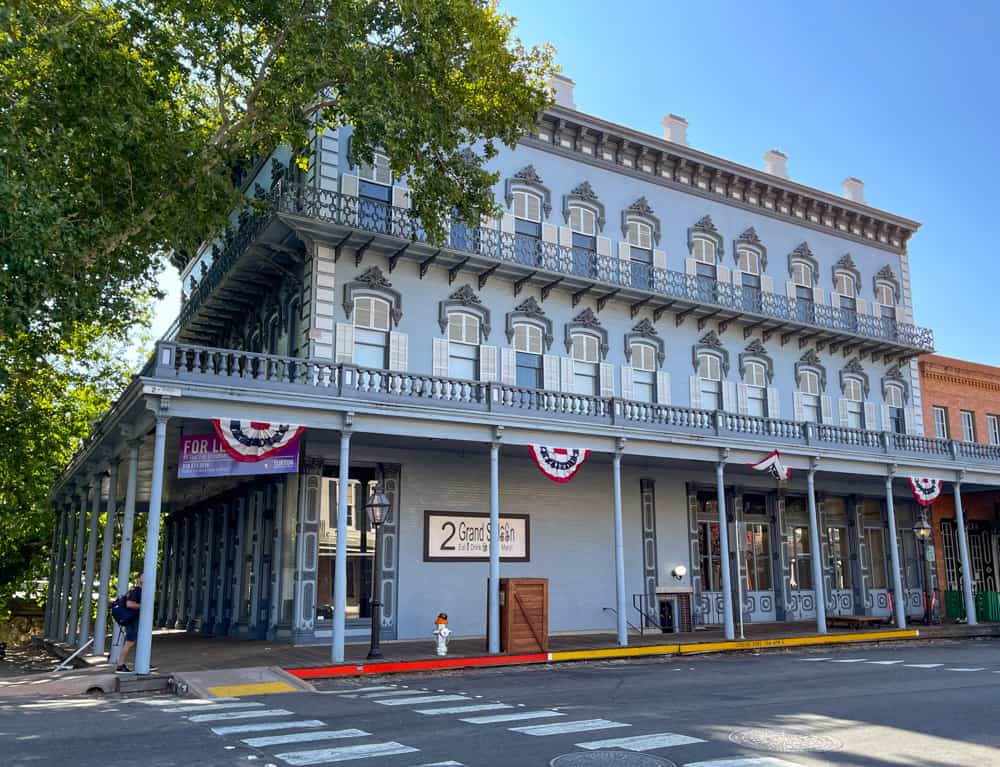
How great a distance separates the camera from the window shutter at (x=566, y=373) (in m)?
24.1

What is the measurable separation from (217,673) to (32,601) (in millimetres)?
33731

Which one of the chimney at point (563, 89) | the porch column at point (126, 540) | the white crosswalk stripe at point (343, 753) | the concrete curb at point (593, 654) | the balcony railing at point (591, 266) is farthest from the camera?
the chimney at point (563, 89)

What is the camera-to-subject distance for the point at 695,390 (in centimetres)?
2680

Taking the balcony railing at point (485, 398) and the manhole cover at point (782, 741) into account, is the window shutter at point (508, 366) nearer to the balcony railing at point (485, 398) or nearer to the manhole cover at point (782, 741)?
the balcony railing at point (485, 398)

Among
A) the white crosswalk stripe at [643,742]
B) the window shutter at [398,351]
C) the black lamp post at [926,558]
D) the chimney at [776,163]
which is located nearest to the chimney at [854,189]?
the chimney at [776,163]

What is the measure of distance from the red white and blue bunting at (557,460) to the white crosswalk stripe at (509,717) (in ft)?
28.2

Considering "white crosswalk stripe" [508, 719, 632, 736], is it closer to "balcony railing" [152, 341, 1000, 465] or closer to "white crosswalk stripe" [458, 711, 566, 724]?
"white crosswalk stripe" [458, 711, 566, 724]

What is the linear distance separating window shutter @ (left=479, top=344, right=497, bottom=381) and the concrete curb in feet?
24.4

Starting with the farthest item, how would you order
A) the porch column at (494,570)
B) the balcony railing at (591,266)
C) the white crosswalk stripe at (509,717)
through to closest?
the balcony railing at (591,266) < the porch column at (494,570) < the white crosswalk stripe at (509,717)

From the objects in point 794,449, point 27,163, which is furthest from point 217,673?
point 794,449

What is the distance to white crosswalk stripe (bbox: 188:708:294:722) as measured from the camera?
34.9 feet

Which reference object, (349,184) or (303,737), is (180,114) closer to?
(349,184)

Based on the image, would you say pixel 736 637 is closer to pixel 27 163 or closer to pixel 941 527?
pixel 941 527

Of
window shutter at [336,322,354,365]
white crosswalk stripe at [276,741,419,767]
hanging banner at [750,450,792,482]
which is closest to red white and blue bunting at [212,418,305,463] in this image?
window shutter at [336,322,354,365]
